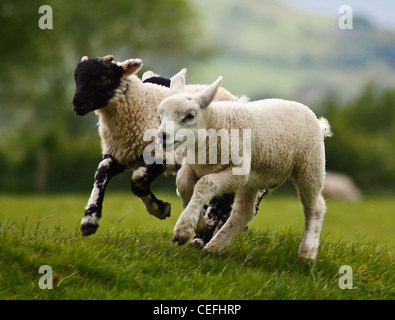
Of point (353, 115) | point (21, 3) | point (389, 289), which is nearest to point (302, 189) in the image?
point (389, 289)

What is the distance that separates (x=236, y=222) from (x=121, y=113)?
156 centimetres

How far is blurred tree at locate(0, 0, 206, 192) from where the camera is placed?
2527cm

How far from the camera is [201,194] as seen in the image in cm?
466

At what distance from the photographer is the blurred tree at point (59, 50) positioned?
82.9 feet

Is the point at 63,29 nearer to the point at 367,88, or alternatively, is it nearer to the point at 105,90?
the point at 367,88

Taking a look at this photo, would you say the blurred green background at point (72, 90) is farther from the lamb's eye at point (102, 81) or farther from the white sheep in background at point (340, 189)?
the lamb's eye at point (102, 81)

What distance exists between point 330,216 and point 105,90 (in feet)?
42.6

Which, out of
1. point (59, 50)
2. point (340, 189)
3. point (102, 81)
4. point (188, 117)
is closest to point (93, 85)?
point (102, 81)

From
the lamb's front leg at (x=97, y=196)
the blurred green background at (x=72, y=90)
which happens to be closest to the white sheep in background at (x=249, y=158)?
the lamb's front leg at (x=97, y=196)

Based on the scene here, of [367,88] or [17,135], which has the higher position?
[367,88]

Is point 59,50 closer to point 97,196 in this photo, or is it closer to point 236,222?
point 97,196

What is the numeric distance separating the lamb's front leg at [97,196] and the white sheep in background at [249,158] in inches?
31.2

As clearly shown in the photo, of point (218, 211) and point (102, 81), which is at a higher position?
point (102, 81)

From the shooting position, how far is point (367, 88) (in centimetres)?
3091
